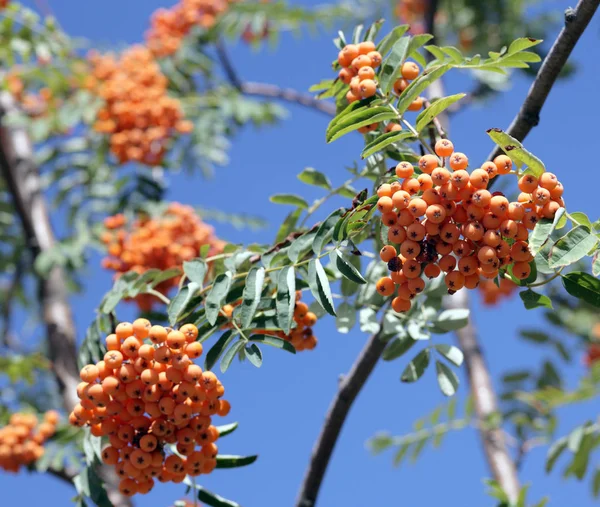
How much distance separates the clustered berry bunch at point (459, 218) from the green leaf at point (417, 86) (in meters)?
0.23

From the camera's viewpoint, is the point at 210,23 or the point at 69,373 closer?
the point at 69,373

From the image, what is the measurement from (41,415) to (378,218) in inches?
102

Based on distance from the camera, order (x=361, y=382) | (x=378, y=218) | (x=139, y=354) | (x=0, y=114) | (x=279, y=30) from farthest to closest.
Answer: (x=279, y=30) → (x=0, y=114) → (x=361, y=382) → (x=378, y=218) → (x=139, y=354)

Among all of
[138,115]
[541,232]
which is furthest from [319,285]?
[138,115]

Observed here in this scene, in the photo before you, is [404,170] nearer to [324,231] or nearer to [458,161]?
[458,161]

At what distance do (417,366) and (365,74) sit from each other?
33.2 inches

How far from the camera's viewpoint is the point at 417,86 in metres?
2.04

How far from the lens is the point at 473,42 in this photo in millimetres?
7258

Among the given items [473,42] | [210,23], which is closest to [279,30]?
[210,23]

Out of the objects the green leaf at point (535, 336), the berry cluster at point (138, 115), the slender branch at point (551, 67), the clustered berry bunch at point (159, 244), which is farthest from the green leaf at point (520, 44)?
the green leaf at point (535, 336)

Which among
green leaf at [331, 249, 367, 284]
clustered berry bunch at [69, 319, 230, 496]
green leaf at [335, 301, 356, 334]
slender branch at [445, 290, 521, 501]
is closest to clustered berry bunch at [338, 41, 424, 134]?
green leaf at [331, 249, 367, 284]

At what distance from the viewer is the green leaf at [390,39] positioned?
229 cm

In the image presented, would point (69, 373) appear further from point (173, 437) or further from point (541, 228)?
point (541, 228)

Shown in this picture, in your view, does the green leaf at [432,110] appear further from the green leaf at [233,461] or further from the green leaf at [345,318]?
the green leaf at [233,461]
